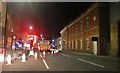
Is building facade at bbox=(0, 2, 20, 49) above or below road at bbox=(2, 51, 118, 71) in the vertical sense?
above

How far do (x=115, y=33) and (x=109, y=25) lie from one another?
22.1ft

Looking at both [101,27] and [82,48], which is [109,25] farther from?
[82,48]

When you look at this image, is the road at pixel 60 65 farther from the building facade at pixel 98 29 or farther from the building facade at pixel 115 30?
the building facade at pixel 98 29

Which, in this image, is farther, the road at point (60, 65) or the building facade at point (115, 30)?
the building facade at point (115, 30)

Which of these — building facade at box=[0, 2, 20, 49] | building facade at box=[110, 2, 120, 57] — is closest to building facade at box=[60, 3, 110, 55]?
building facade at box=[110, 2, 120, 57]

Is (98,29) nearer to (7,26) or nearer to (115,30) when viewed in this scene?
(115,30)

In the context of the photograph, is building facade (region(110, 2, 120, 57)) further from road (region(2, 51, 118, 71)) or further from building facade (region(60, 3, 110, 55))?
road (region(2, 51, 118, 71))

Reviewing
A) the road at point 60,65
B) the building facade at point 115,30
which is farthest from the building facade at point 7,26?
the building facade at point 115,30

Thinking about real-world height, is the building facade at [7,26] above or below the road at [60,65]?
above

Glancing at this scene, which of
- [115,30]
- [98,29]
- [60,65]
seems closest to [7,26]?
[98,29]

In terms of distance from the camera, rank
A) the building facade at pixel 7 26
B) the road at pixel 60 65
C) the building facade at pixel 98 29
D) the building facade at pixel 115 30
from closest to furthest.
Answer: the road at pixel 60 65
the building facade at pixel 7 26
the building facade at pixel 115 30
the building facade at pixel 98 29

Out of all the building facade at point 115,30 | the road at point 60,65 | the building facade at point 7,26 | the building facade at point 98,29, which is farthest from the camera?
the building facade at point 98,29

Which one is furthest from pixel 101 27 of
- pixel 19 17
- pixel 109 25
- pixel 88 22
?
pixel 19 17

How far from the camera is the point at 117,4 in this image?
43531 millimetres
